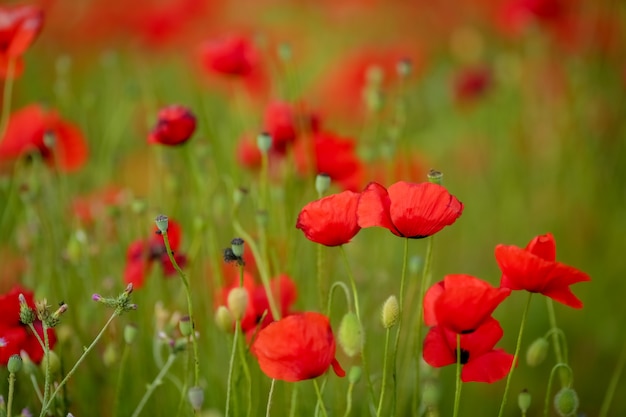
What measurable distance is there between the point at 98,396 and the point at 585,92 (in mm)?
1384

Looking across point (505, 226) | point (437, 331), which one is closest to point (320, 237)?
point (437, 331)

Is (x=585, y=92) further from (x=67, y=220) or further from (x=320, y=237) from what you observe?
(x=320, y=237)

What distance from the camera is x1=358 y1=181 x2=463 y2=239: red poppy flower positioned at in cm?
75

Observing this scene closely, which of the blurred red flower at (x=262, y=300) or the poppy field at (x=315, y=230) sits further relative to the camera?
the blurred red flower at (x=262, y=300)

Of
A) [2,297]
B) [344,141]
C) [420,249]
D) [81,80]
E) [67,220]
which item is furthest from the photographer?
[81,80]

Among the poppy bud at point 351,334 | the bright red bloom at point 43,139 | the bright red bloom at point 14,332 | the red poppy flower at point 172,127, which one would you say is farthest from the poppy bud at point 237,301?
the bright red bloom at point 43,139

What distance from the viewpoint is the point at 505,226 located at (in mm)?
1811

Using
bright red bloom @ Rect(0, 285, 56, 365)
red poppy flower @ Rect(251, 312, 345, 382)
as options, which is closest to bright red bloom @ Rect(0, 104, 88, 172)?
bright red bloom @ Rect(0, 285, 56, 365)

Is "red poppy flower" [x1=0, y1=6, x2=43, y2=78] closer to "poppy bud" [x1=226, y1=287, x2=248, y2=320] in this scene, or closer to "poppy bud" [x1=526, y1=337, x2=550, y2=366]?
"poppy bud" [x1=226, y1=287, x2=248, y2=320]

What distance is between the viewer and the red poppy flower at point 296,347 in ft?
2.38

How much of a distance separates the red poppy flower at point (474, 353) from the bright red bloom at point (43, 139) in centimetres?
65

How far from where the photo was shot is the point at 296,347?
726mm

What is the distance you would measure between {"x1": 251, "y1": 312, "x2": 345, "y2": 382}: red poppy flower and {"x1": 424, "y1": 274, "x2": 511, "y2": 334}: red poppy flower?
103mm

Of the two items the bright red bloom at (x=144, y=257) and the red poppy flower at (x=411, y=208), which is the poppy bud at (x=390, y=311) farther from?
the bright red bloom at (x=144, y=257)
